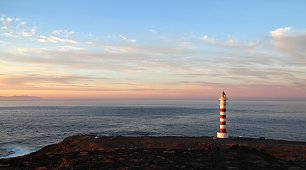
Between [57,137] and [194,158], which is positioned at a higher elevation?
[194,158]

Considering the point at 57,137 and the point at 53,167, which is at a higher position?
the point at 53,167

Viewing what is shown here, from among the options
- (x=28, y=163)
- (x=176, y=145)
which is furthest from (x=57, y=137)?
(x=28, y=163)

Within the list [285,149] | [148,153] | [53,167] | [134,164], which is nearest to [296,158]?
[285,149]

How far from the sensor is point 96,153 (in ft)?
55.6

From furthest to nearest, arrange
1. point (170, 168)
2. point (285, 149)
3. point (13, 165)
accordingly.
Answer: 1. point (285, 149)
2. point (13, 165)
3. point (170, 168)

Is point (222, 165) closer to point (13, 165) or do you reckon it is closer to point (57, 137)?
point (13, 165)

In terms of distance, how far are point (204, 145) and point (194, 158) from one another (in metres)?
6.59

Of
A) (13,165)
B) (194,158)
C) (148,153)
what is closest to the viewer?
(13,165)

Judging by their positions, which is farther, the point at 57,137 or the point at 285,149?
the point at 57,137

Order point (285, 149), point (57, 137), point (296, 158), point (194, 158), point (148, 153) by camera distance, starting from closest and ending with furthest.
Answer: point (194, 158) → point (148, 153) → point (296, 158) → point (285, 149) → point (57, 137)

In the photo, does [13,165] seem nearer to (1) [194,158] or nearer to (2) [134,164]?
(2) [134,164]

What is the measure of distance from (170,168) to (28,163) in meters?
6.53

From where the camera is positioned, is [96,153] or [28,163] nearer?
[28,163]

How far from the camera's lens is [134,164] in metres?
14.1
